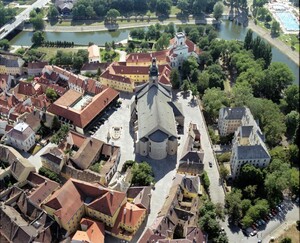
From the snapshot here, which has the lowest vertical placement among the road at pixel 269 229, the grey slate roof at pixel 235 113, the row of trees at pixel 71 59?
the road at pixel 269 229

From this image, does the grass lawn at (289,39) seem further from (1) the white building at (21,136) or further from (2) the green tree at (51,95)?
(1) the white building at (21,136)

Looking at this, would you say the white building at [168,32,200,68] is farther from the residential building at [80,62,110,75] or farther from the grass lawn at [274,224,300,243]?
the grass lawn at [274,224,300,243]

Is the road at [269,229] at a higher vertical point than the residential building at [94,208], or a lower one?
lower

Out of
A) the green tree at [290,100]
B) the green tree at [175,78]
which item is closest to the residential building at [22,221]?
the green tree at [175,78]

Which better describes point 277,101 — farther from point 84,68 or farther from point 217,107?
point 84,68

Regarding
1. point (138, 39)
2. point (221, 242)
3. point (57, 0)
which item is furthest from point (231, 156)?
point (57, 0)

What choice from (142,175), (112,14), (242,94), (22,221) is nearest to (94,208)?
(142,175)

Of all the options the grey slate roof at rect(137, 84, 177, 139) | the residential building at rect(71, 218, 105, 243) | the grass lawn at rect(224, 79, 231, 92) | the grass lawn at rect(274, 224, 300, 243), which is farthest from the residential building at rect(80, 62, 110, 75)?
the grass lawn at rect(274, 224, 300, 243)
